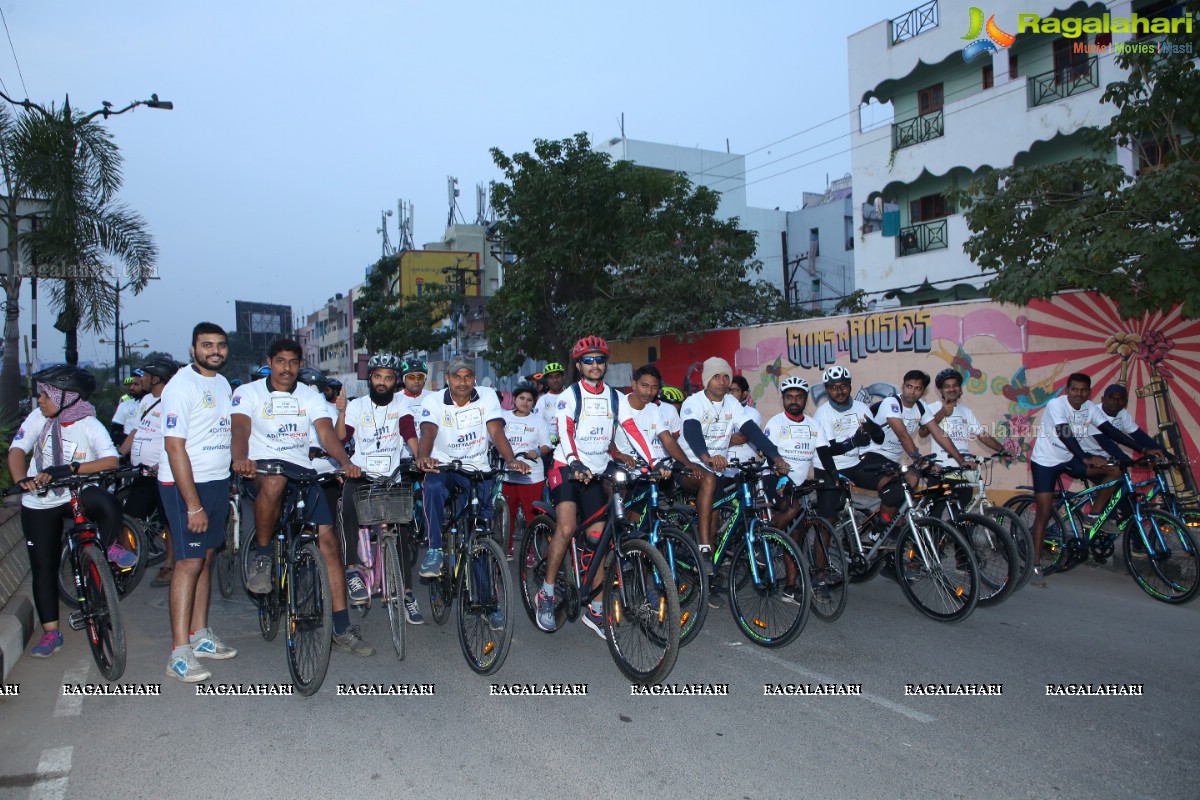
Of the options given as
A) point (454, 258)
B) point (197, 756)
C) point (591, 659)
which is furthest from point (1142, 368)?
point (454, 258)

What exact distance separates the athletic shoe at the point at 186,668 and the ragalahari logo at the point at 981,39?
825 inches

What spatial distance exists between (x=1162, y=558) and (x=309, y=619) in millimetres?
6373

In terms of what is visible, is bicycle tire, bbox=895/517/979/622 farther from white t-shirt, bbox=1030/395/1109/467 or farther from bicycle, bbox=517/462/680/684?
white t-shirt, bbox=1030/395/1109/467

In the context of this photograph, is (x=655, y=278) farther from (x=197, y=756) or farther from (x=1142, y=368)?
(x=197, y=756)

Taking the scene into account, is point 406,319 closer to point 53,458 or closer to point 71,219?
point 71,219

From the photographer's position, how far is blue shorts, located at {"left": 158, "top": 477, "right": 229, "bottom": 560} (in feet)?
17.1

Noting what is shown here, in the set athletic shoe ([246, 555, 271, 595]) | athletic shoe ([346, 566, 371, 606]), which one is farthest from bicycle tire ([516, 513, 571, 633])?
athletic shoe ([246, 555, 271, 595])

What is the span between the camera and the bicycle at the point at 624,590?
4.81 meters

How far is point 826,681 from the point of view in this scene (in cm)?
517

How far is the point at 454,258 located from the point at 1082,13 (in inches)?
1645

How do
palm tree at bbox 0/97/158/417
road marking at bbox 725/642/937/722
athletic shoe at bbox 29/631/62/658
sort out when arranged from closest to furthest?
road marking at bbox 725/642/937/722, athletic shoe at bbox 29/631/62/658, palm tree at bbox 0/97/158/417

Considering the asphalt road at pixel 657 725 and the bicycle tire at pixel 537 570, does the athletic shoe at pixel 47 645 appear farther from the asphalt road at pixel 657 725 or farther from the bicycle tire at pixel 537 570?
the bicycle tire at pixel 537 570

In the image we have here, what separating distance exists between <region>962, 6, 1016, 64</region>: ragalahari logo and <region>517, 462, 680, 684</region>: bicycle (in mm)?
18980

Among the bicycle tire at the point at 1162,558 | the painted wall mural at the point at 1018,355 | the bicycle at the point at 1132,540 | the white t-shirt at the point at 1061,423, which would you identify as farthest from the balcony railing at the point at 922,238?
the bicycle tire at the point at 1162,558
